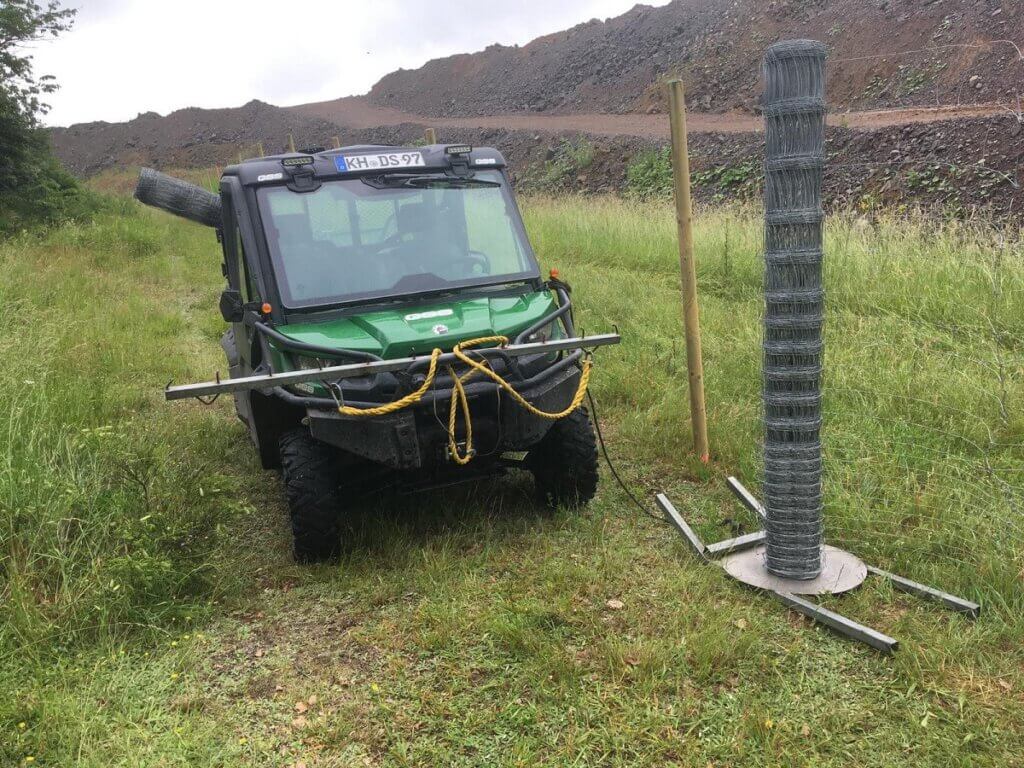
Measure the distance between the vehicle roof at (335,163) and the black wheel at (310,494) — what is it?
134 centimetres

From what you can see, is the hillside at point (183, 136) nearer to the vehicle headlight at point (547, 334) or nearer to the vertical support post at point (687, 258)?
the vertical support post at point (687, 258)

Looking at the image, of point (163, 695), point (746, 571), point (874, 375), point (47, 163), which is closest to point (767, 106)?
point (746, 571)

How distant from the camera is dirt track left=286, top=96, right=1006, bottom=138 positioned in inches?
666

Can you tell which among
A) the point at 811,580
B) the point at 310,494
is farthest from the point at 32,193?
the point at 811,580

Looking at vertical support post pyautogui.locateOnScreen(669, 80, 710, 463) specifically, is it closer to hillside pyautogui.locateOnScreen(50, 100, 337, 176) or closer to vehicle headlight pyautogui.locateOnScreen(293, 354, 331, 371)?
vehicle headlight pyautogui.locateOnScreen(293, 354, 331, 371)

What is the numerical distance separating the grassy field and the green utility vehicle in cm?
35

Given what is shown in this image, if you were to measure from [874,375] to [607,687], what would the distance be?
128 inches

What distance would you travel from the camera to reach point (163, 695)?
9.93ft

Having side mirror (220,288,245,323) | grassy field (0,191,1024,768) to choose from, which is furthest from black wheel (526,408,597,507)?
side mirror (220,288,245,323)

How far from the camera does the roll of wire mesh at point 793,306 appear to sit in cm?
323

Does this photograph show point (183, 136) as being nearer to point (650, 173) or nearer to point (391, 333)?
point (650, 173)

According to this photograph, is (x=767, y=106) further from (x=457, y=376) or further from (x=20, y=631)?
(x=20, y=631)

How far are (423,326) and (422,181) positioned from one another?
3.37 ft

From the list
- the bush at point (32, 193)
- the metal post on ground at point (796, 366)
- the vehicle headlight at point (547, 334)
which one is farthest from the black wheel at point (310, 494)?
the bush at point (32, 193)
